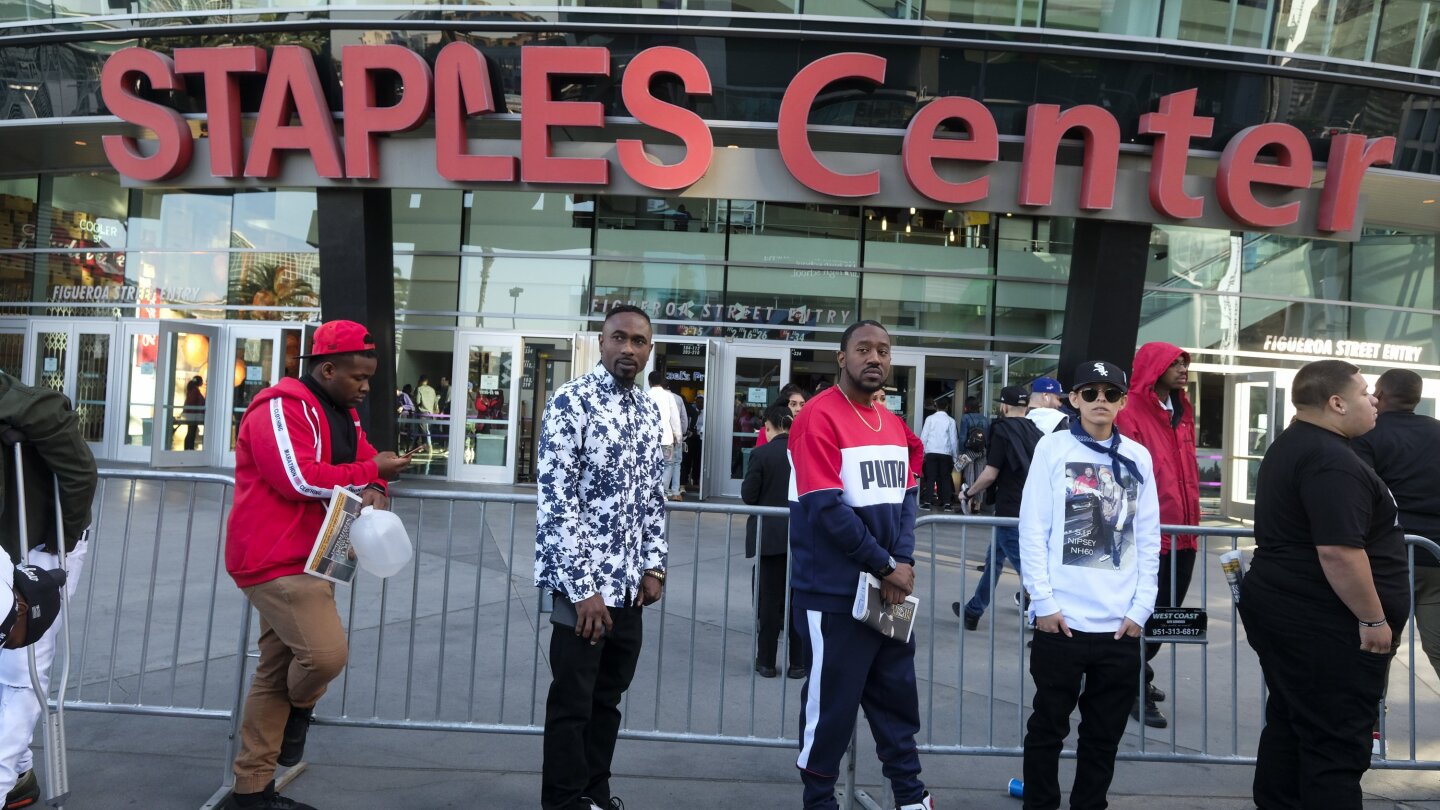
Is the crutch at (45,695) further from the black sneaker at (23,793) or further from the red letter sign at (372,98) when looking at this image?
the red letter sign at (372,98)

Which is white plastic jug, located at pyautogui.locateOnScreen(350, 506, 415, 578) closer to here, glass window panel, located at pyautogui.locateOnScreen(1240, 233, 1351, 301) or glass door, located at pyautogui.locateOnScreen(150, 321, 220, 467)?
glass door, located at pyautogui.locateOnScreen(150, 321, 220, 467)

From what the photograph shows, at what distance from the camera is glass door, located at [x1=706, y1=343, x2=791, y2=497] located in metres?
16.1

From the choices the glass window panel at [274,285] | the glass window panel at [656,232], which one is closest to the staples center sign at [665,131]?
the glass window panel at [656,232]

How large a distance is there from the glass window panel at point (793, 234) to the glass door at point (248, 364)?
8138 mm

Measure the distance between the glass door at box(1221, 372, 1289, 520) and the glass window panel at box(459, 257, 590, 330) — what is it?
11.3 metres

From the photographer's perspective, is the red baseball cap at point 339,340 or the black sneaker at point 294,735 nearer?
the red baseball cap at point 339,340

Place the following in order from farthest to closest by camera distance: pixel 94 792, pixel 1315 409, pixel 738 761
→ pixel 738 761 < pixel 94 792 < pixel 1315 409

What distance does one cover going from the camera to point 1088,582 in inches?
150

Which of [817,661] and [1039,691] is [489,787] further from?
[1039,691]

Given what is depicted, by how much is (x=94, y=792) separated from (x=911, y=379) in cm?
1390

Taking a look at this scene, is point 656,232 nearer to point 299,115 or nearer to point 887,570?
point 299,115

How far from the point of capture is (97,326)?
698 inches

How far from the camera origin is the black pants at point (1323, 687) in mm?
3555

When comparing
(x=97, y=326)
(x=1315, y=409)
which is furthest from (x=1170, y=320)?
(x=97, y=326)
